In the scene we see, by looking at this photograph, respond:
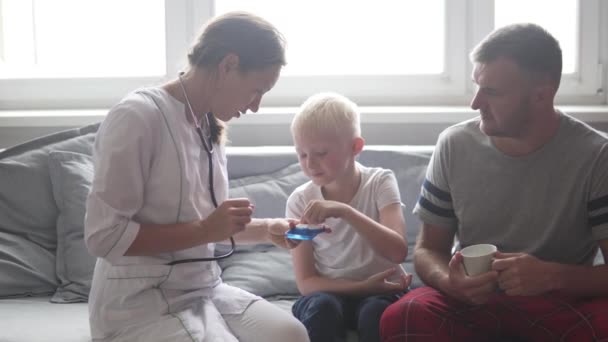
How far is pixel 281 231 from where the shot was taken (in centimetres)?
202

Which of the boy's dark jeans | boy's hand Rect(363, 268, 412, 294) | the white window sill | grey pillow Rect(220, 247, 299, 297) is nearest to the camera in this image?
the boy's dark jeans

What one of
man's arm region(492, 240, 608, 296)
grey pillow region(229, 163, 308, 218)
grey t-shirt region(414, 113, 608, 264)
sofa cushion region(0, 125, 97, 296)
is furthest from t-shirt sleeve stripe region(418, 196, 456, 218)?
sofa cushion region(0, 125, 97, 296)

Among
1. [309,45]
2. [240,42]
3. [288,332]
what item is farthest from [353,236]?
[309,45]

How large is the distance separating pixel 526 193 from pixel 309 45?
132 cm

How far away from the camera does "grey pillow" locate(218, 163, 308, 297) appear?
2.32 m

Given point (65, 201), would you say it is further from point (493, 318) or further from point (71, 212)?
point (493, 318)

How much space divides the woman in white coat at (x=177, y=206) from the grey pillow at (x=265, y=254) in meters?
0.33

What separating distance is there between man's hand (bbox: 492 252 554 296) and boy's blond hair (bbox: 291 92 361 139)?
550mm

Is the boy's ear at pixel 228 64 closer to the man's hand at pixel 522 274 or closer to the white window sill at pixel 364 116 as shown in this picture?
the man's hand at pixel 522 274

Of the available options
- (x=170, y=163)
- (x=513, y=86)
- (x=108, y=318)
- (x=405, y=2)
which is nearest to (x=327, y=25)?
(x=405, y=2)

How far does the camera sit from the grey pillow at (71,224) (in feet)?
7.70

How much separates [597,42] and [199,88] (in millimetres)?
1725

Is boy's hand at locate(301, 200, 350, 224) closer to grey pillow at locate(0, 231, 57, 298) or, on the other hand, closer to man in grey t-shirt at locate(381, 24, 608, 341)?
man in grey t-shirt at locate(381, 24, 608, 341)

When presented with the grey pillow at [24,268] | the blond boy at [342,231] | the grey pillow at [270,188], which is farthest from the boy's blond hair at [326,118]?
the grey pillow at [24,268]
